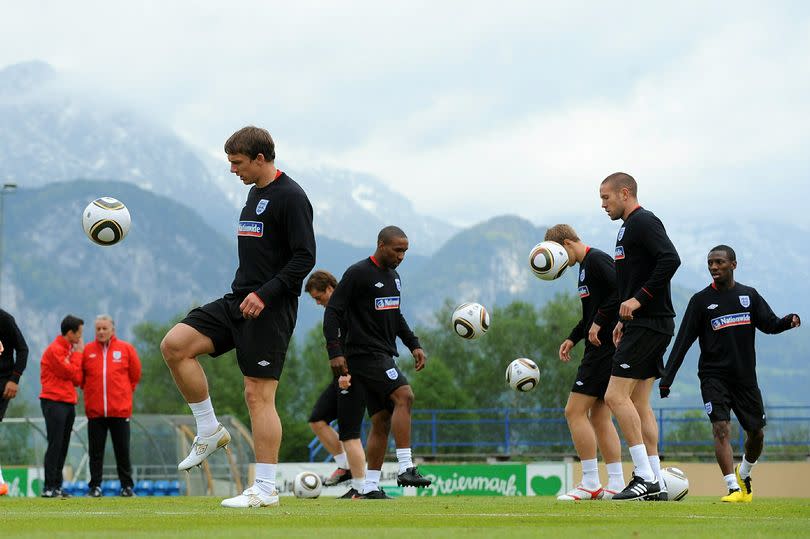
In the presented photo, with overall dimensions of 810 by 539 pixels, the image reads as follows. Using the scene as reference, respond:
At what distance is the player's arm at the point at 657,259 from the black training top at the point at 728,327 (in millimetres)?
2030

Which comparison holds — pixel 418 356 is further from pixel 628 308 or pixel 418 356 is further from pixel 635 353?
pixel 628 308

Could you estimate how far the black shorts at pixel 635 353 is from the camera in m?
9.70

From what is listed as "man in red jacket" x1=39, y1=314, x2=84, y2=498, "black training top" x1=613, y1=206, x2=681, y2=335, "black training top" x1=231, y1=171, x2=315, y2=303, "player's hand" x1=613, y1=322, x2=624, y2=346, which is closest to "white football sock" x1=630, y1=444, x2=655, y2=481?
"player's hand" x1=613, y1=322, x2=624, y2=346

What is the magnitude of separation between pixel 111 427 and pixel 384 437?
4497 mm

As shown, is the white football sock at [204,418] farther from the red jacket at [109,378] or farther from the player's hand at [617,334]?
the red jacket at [109,378]

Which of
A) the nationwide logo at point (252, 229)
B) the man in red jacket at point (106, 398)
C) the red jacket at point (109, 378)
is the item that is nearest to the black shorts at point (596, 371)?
the nationwide logo at point (252, 229)

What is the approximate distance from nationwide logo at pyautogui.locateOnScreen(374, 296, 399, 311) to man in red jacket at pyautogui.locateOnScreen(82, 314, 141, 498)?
4.37 metres

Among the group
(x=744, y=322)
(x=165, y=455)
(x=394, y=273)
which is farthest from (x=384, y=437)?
(x=165, y=455)

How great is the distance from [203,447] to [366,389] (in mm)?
3739

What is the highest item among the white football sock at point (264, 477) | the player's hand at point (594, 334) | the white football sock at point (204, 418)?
the player's hand at point (594, 334)

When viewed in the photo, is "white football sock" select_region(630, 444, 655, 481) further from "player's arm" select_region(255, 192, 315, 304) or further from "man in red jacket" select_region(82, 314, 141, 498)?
"man in red jacket" select_region(82, 314, 141, 498)

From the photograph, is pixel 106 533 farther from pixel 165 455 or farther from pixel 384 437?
pixel 165 455

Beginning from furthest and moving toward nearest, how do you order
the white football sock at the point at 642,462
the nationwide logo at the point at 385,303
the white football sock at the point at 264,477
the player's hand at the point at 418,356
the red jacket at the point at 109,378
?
1. the red jacket at the point at 109,378
2. the player's hand at the point at 418,356
3. the nationwide logo at the point at 385,303
4. the white football sock at the point at 642,462
5. the white football sock at the point at 264,477

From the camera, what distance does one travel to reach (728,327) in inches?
452
